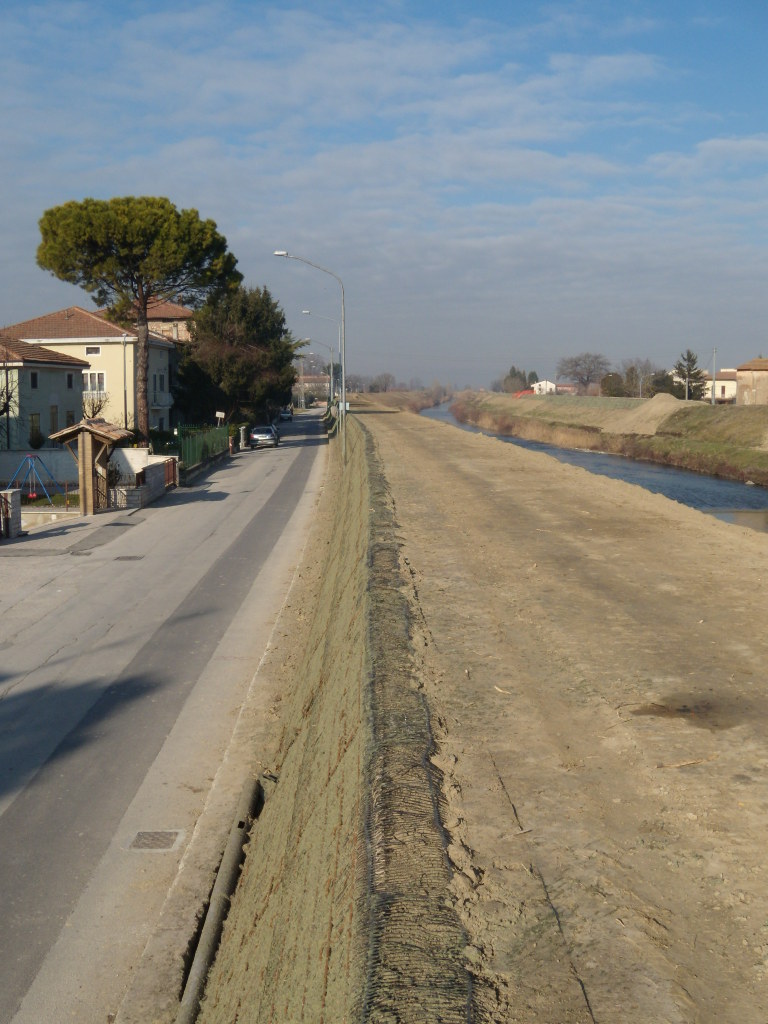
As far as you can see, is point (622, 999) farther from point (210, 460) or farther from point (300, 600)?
point (210, 460)

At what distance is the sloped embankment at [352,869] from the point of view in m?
4.31

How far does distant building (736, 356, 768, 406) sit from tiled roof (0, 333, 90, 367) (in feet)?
198

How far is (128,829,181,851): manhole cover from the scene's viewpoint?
8383 millimetres

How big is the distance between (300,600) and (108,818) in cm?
834

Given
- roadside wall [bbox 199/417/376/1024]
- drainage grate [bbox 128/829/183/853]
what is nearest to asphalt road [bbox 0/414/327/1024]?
drainage grate [bbox 128/829/183/853]

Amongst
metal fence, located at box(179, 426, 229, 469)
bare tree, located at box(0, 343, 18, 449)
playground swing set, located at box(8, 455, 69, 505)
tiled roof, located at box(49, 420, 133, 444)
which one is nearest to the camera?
tiled roof, located at box(49, 420, 133, 444)

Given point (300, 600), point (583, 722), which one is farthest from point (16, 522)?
point (583, 722)

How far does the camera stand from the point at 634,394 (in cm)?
11831

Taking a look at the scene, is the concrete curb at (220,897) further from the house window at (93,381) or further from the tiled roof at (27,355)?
the house window at (93,381)

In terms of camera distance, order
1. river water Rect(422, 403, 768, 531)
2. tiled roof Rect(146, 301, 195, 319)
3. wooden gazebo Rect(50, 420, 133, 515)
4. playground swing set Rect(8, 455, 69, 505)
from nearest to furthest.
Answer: wooden gazebo Rect(50, 420, 133, 515)
playground swing set Rect(8, 455, 69, 505)
river water Rect(422, 403, 768, 531)
tiled roof Rect(146, 301, 195, 319)

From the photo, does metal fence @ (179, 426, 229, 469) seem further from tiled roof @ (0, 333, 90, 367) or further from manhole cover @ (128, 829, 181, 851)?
manhole cover @ (128, 829, 181, 851)

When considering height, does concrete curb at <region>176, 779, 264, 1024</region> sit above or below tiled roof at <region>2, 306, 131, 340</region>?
below

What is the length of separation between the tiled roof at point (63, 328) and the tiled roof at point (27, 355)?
8361 mm

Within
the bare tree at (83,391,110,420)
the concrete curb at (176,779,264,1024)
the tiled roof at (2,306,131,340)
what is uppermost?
the tiled roof at (2,306,131,340)
